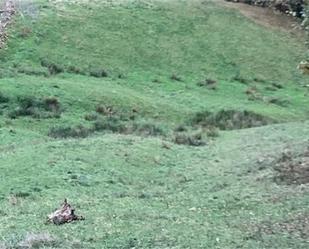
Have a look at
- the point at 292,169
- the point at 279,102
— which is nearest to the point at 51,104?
the point at 279,102

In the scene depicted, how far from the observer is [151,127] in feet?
92.2

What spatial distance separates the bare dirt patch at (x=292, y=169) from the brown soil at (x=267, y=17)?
2435cm

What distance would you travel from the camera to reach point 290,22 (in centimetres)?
4559

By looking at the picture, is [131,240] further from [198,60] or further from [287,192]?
[198,60]

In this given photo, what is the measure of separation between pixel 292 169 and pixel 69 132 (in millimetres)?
10138

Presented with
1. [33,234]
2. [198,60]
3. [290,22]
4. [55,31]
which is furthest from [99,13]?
[33,234]

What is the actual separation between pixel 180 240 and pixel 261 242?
1.41 meters

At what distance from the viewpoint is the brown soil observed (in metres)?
44.5

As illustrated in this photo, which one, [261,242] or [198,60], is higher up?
[261,242]

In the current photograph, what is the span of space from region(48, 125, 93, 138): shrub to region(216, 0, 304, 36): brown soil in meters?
20.4

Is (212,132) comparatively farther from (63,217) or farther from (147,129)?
(63,217)

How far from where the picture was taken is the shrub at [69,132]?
2636 cm

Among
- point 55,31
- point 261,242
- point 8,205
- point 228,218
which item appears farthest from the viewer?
point 55,31

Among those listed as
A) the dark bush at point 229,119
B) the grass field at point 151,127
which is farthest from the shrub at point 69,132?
the dark bush at point 229,119
